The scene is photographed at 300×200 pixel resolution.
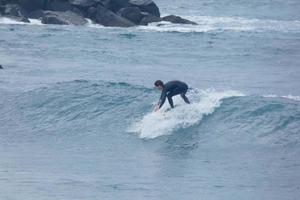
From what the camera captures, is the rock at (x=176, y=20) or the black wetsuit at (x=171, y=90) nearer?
the black wetsuit at (x=171, y=90)

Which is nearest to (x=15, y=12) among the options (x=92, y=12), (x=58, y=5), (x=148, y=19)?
(x=58, y=5)

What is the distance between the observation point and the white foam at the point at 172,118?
2241 centimetres

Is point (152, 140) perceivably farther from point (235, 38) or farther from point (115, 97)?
point (235, 38)

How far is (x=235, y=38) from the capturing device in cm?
4575

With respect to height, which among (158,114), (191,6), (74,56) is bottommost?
(191,6)

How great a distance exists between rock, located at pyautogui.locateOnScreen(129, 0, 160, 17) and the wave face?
24.5m

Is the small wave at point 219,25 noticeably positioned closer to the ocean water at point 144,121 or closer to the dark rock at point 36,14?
the dark rock at point 36,14

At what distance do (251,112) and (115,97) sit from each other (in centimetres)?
472

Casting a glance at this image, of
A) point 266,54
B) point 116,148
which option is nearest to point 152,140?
point 116,148

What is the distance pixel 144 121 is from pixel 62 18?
2633 cm

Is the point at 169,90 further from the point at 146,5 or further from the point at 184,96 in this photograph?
the point at 146,5

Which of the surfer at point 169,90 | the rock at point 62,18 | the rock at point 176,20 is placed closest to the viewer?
the surfer at point 169,90

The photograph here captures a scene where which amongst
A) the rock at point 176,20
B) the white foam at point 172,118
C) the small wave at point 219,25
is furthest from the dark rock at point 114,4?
the white foam at point 172,118

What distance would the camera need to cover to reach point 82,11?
50.3m
